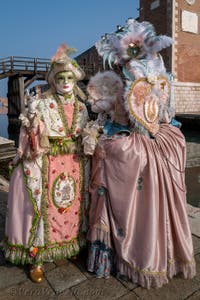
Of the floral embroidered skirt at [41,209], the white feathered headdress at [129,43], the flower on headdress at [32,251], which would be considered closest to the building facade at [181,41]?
the white feathered headdress at [129,43]

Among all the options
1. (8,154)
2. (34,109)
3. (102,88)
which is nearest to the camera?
(34,109)

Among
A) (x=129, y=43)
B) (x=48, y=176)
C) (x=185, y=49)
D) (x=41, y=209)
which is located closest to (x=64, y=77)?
(x=129, y=43)

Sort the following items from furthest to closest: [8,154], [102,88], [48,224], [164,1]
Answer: [164,1] < [8,154] < [102,88] < [48,224]

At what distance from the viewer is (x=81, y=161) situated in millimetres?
2572

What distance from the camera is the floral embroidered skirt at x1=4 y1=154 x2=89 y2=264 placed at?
2365mm

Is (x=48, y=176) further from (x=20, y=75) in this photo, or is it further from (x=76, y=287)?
(x=20, y=75)

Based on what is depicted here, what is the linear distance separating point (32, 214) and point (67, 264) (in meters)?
0.66

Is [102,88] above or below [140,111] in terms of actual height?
above

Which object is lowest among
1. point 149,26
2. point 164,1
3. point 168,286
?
point 168,286

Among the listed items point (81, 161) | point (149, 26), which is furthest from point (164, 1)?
point (81, 161)

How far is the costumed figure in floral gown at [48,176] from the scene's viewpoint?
7.64ft

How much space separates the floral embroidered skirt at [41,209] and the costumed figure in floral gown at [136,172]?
240mm

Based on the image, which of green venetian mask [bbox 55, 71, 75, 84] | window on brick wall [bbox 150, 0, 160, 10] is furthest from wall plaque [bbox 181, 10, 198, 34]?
green venetian mask [bbox 55, 71, 75, 84]

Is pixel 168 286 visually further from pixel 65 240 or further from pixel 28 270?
pixel 28 270
